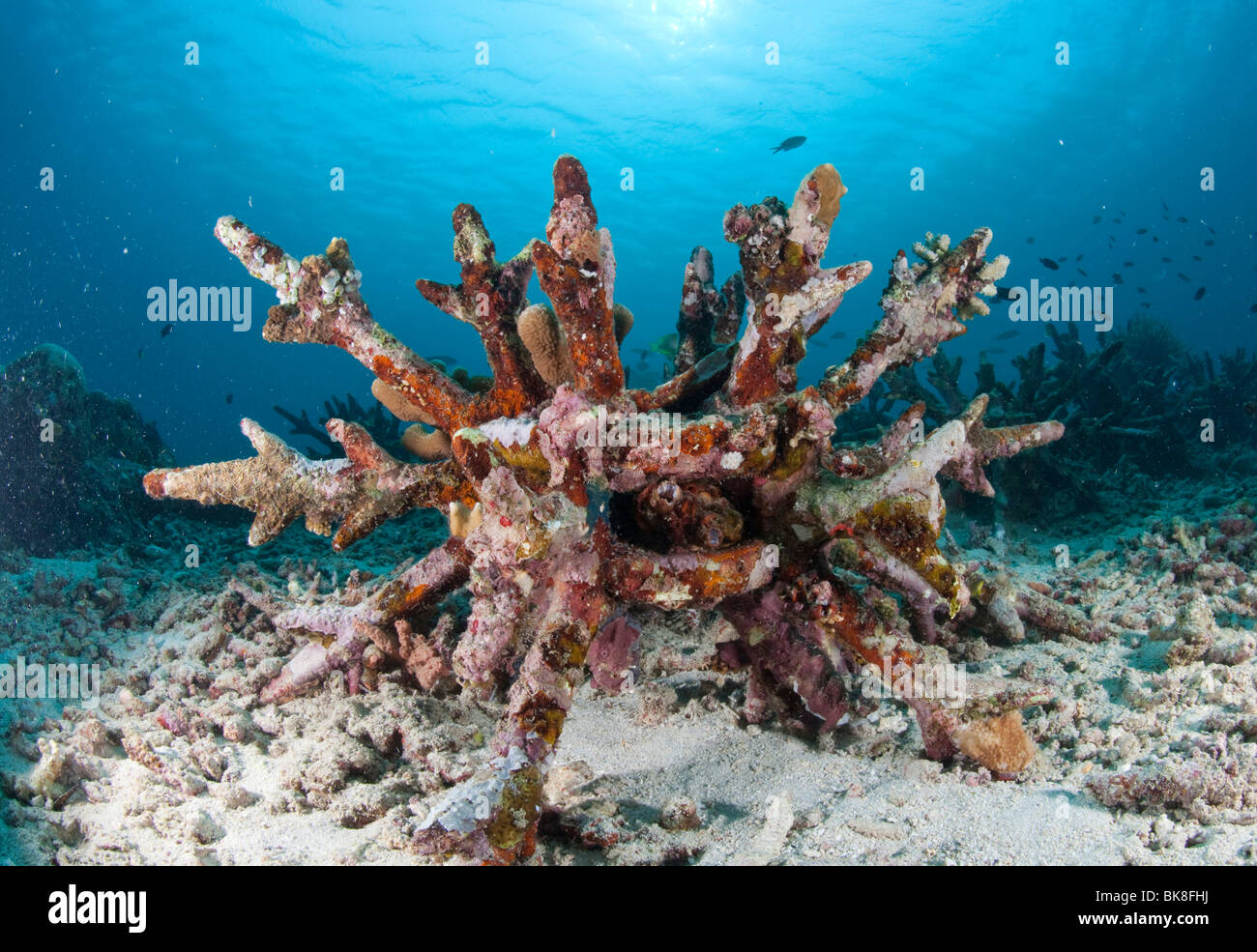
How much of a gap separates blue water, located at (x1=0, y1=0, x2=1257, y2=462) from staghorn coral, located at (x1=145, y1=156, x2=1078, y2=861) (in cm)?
2371

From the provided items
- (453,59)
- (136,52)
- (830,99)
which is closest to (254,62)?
(136,52)

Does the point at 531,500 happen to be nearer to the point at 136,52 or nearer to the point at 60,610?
the point at 60,610

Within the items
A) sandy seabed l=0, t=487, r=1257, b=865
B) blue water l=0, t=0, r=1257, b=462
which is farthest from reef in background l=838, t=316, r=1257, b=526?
blue water l=0, t=0, r=1257, b=462

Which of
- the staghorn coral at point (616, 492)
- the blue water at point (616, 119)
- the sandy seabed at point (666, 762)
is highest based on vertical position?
the blue water at point (616, 119)

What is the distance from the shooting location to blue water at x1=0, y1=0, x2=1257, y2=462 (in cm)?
3659

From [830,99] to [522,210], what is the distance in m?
27.2

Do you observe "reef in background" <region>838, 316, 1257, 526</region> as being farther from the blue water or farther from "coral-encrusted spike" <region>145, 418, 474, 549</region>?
the blue water

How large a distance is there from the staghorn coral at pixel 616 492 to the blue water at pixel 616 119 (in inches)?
934

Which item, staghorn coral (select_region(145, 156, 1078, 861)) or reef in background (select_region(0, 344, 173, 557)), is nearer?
staghorn coral (select_region(145, 156, 1078, 861))

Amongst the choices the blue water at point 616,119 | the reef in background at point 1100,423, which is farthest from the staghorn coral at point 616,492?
the blue water at point 616,119

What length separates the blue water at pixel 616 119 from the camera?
36.6m

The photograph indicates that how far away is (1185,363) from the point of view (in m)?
13.1

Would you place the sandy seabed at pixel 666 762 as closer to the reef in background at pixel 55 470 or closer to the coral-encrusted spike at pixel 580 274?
the coral-encrusted spike at pixel 580 274
